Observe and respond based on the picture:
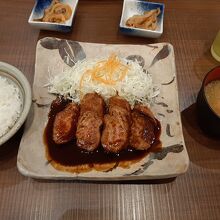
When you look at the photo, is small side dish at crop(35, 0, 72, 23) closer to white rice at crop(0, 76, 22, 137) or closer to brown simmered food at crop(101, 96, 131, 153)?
white rice at crop(0, 76, 22, 137)

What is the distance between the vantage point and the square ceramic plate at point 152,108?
1.55 metres

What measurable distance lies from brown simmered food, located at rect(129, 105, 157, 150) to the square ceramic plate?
0.08 m

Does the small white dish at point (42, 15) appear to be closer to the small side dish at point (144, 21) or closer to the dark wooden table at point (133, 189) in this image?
the dark wooden table at point (133, 189)

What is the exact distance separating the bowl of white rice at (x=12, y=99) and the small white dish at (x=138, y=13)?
1069 millimetres

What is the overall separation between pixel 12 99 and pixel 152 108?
991 mm

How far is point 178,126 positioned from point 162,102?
0.24 meters

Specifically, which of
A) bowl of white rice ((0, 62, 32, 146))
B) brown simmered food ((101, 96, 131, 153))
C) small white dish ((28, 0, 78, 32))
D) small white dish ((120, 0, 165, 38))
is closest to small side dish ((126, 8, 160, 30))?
small white dish ((120, 0, 165, 38))

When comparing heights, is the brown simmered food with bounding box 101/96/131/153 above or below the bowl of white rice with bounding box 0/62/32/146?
below

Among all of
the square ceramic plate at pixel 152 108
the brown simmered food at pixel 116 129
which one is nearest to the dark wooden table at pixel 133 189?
the square ceramic plate at pixel 152 108

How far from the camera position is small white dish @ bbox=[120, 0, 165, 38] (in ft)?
7.43

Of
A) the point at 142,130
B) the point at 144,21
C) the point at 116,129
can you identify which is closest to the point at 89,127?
the point at 116,129

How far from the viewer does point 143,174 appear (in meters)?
1.54

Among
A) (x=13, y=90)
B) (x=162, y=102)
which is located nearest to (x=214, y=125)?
(x=162, y=102)

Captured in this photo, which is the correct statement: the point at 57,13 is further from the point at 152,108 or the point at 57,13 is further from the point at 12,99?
the point at 152,108
